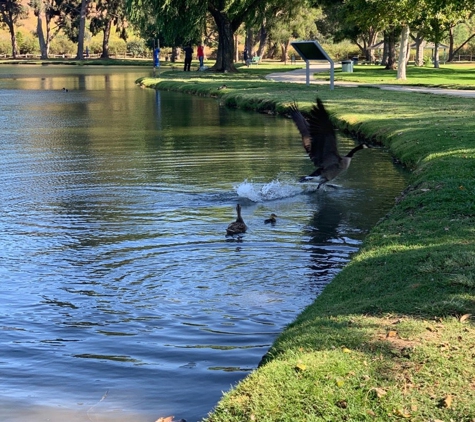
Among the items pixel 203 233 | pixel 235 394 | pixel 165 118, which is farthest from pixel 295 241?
pixel 165 118

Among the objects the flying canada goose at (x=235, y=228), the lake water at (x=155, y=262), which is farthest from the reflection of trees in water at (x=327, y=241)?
the flying canada goose at (x=235, y=228)

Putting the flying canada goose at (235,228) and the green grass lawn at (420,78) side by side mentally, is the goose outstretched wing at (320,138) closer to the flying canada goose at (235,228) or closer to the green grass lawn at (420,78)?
the flying canada goose at (235,228)

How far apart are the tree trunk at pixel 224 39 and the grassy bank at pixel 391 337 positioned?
131 feet

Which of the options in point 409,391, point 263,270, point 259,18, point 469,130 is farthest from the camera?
point 259,18

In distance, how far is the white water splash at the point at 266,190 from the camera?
45.1ft

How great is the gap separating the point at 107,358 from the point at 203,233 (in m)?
4.52

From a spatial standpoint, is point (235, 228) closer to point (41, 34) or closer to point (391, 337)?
point (391, 337)

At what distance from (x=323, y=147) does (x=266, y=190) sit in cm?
118

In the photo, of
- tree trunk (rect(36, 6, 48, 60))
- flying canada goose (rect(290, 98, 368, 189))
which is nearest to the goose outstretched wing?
flying canada goose (rect(290, 98, 368, 189))

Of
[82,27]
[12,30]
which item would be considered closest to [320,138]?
[82,27]

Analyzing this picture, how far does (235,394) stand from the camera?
5.37 m

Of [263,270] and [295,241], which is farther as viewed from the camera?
[295,241]

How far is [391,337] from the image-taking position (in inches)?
229

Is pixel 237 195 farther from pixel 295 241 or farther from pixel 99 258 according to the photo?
pixel 99 258
